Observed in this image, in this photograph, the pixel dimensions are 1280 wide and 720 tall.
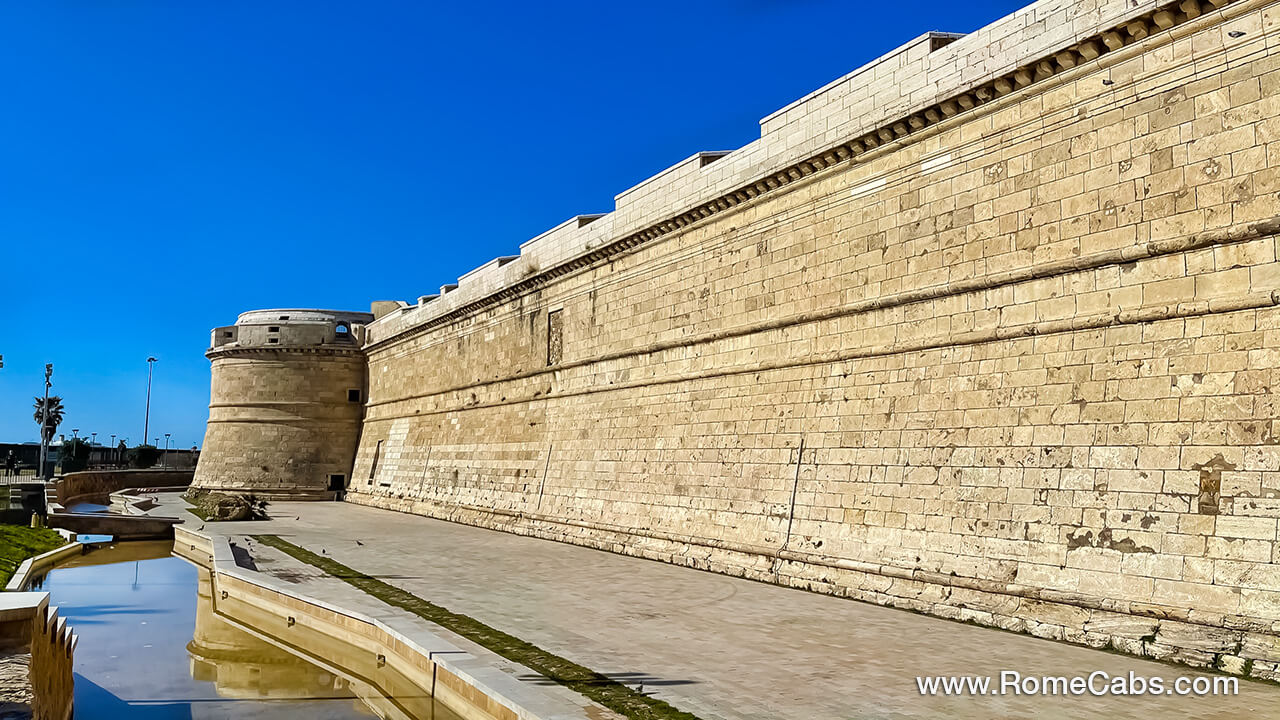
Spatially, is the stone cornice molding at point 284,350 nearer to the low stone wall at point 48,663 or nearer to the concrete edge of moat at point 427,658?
the concrete edge of moat at point 427,658

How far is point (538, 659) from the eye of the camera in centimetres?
645

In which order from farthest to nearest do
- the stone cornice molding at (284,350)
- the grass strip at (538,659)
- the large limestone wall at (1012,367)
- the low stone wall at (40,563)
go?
the stone cornice molding at (284,350), the low stone wall at (40,563), the large limestone wall at (1012,367), the grass strip at (538,659)

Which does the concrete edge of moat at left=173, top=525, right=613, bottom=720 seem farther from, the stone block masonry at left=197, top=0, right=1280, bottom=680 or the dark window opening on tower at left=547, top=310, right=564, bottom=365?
the dark window opening on tower at left=547, top=310, right=564, bottom=365

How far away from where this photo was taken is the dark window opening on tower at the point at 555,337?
1747 centimetres

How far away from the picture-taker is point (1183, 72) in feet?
24.2

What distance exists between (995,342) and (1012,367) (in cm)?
34

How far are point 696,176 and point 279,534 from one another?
32.7ft

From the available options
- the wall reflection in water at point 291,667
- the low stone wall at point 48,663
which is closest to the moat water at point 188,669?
the wall reflection in water at point 291,667

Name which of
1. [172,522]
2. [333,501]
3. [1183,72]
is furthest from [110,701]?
[333,501]

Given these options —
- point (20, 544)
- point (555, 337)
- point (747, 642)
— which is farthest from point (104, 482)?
point (747, 642)

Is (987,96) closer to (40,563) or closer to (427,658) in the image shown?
(427,658)

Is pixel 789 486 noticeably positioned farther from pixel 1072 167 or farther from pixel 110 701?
pixel 110 701

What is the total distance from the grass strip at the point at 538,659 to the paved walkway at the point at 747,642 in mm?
150

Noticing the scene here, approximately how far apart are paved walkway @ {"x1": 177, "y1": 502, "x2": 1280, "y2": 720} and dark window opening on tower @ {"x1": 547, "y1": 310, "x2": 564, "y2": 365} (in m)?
5.55
